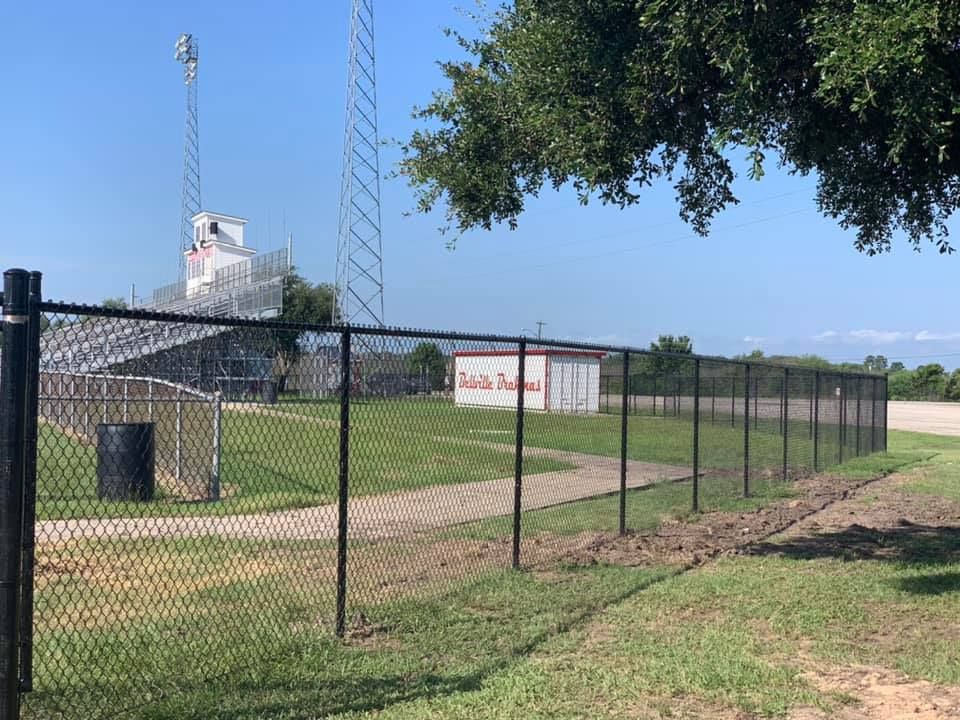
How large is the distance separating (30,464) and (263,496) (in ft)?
23.2

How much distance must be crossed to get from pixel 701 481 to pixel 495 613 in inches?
317

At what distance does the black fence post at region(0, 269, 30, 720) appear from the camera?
3.60 m

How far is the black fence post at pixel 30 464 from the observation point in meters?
3.70

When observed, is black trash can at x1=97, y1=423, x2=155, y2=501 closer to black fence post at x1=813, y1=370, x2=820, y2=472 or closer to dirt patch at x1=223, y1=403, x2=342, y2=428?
dirt patch at x1=223, y1=403, x2=342, y2=428

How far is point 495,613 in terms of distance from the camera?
6.30m

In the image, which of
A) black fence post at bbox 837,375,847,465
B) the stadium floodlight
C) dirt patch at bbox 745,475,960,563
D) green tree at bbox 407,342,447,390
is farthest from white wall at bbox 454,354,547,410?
the stadium floodlight

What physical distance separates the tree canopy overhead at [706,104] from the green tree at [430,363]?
1.80 meters

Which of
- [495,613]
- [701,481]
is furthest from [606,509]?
[495,613]

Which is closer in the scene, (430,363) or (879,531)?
(430,363)

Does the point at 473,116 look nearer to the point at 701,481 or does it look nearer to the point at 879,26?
the point at 879,26

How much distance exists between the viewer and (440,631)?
5816 millimetres

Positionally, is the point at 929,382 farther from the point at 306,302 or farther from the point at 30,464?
the point at 30,464

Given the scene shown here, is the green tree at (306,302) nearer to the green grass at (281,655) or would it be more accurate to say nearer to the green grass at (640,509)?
the green grass at (640,509)

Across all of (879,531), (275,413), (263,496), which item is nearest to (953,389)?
(879,531)
